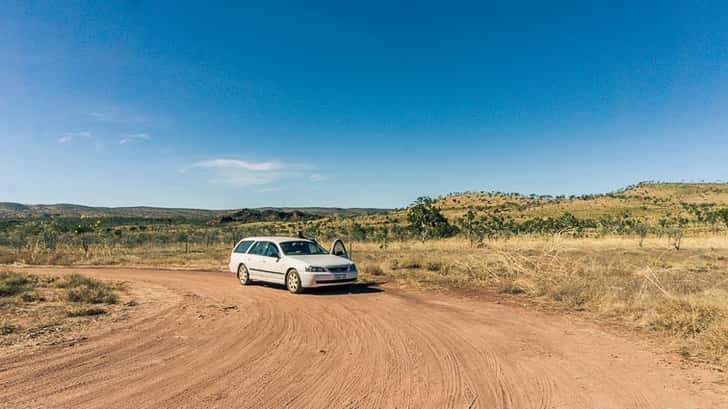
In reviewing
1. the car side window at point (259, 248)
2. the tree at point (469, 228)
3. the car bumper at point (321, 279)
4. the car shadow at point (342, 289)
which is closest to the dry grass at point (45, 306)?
the car side window at point (259, 248)

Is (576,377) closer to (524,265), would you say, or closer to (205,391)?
(205,391)

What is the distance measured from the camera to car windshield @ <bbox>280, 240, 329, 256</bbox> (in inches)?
620

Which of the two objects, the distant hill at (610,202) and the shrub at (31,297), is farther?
the distant hill at (610,202)

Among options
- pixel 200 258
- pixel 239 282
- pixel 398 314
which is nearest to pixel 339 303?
pixel 398 314

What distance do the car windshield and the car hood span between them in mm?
514

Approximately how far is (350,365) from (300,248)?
894 cm

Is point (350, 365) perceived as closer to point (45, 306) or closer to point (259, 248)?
point (45, 306)

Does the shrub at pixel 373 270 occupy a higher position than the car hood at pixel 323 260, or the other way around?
the car hood at pixel 323 260

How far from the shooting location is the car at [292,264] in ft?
47.6

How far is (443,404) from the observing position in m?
5.80

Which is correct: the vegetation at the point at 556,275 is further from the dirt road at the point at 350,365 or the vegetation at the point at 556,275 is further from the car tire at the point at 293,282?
the car tire at the point at 293,282

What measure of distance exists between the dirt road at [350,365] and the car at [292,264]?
276 centimetres

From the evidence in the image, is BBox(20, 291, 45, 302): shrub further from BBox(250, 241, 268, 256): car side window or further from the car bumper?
the car bumper

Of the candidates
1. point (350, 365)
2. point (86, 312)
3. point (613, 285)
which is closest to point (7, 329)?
point (86, 312)
